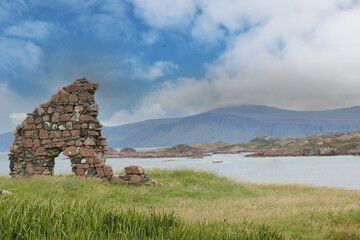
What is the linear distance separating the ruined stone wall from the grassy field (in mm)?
1421

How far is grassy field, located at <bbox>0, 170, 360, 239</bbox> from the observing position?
20.9ft

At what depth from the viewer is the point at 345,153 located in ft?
223

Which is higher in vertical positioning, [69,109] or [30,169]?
[69,109]

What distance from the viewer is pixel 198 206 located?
12.7 metres

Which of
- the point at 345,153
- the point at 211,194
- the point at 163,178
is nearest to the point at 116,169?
the point at 163,178

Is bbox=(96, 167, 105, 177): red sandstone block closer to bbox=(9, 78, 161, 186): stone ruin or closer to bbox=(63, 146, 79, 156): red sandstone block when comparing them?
bbox=(9, 78, 161, 186): stone ruin

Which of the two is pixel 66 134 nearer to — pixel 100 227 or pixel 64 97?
pixel 64 97

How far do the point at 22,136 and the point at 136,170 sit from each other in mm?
7171

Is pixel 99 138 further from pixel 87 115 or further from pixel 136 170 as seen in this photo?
pixel 136 170

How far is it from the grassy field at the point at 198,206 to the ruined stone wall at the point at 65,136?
4.66ft

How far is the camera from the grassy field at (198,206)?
638 cm

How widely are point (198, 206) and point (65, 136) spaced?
917cm

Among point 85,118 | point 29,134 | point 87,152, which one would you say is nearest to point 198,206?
point 87,152

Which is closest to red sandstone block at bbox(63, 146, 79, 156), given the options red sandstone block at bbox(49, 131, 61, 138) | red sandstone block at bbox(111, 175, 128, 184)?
red sandstone block at bbox(49, 131, 61, 138)
